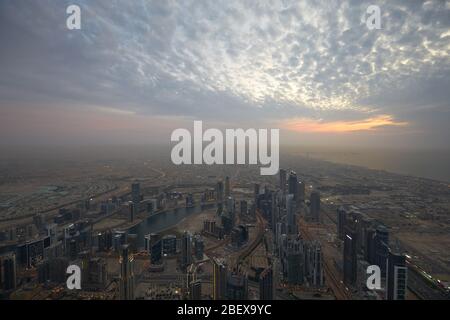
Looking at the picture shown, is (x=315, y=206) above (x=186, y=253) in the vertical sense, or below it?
above

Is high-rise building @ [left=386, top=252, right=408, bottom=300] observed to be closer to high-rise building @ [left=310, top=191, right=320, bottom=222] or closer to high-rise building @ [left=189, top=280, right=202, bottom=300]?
high-rise building @ [left=189, top=280, right=202, bottom=300]

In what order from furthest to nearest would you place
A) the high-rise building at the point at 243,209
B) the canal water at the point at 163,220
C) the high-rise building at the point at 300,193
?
the high-rise building at the point at 300,193 < the high-rise building at the point at 243,209 < the canal water at the point at 163,220

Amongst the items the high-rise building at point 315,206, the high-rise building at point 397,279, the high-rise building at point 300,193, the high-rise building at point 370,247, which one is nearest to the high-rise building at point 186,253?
the high-rise building at point 397,279

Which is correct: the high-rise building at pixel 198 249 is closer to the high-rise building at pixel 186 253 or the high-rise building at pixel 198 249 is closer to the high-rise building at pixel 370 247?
the high-rise building at pixel 186 253

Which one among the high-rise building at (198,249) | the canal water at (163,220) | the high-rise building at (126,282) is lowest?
the canal water at (163,220)

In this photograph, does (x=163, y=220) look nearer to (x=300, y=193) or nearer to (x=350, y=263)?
(x=300, y=193)

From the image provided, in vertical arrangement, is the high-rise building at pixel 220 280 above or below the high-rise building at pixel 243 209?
above

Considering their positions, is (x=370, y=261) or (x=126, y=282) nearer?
(x=126, y=282)

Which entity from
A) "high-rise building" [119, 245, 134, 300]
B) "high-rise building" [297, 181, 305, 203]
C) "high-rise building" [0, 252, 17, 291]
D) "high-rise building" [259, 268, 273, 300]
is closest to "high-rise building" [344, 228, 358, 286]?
"high-rise building" [259, 268, 273, 300]

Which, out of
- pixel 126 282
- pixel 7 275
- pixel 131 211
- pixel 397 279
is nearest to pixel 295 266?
pixel 397 279

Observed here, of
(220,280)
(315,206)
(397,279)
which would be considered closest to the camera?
(220,280)

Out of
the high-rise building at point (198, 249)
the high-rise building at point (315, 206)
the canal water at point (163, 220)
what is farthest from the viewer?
the high-rise building at point (315, 206)
